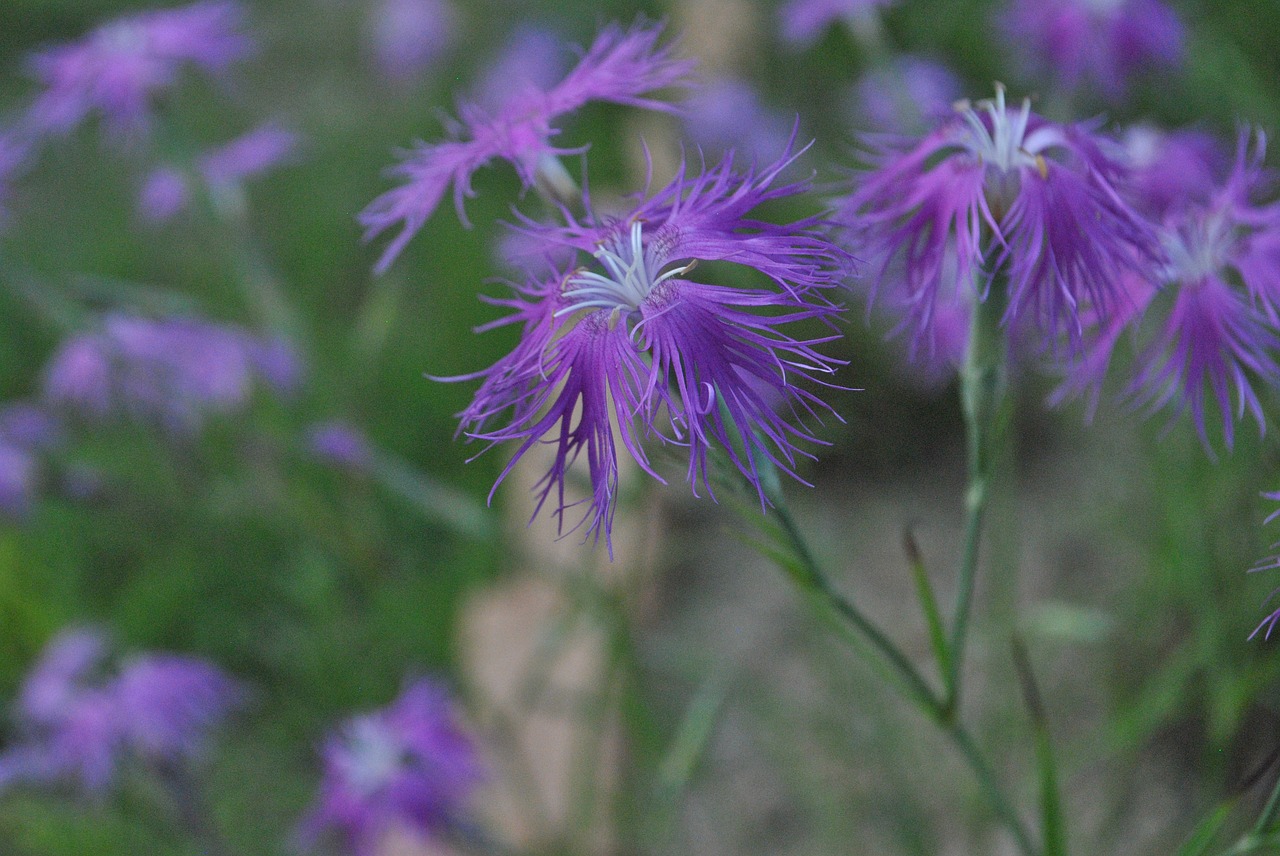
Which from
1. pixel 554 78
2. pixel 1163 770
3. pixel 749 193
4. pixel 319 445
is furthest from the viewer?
pixel 554 78

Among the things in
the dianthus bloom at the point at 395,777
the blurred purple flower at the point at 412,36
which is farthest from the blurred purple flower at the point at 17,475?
the blurred purple flower at the point at 412,36

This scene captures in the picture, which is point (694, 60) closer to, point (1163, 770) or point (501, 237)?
point (1163, 770)

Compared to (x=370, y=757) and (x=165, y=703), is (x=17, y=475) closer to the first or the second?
(x=165, y=703)

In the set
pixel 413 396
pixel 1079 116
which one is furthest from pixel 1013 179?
pixel 413 396

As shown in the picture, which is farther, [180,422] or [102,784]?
[180,422]

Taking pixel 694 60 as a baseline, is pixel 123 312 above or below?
below

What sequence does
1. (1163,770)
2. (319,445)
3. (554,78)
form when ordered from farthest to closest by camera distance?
(554,78), (319,445), (1163,770)

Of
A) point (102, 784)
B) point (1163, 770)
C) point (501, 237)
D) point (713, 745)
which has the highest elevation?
point (501, 237)

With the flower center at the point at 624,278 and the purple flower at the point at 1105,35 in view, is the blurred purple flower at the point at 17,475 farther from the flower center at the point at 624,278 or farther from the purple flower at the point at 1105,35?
the purple flower at the point at 1105,35
